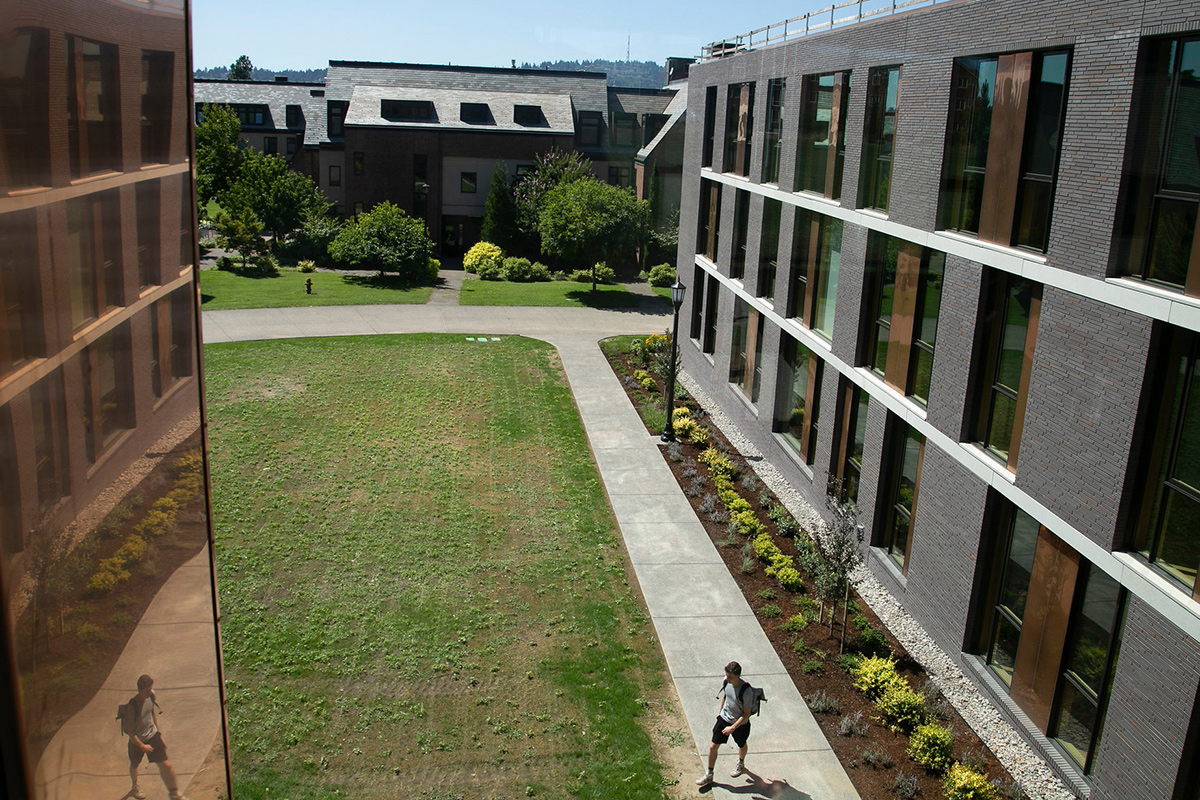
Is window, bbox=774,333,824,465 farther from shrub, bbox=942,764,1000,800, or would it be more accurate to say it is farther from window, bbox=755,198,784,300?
shrub, bbox=942,764,1000,800

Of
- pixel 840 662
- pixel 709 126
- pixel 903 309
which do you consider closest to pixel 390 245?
pixel 709 126

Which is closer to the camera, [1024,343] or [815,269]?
[1024,343]

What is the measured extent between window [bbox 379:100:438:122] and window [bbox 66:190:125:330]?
155 ft

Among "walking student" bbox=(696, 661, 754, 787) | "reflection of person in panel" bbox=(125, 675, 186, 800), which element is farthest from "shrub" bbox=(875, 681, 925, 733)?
"reflection of person in panel" bbox=(125, 675, 186, 800)

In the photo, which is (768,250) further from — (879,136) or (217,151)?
(217,151)

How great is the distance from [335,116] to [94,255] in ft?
174

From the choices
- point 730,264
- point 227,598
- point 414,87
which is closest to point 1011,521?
point 227,598

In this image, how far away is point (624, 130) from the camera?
5025 centimetres

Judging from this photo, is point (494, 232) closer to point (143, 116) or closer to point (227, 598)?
point (227, 598)

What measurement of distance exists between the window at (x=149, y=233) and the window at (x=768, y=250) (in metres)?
17.1

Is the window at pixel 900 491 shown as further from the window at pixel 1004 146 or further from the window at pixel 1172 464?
the window at pixel 1172 464

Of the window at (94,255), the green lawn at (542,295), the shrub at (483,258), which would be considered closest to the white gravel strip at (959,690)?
the window at (94,255)

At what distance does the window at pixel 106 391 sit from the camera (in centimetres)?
265

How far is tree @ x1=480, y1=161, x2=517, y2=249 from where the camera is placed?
148ft
